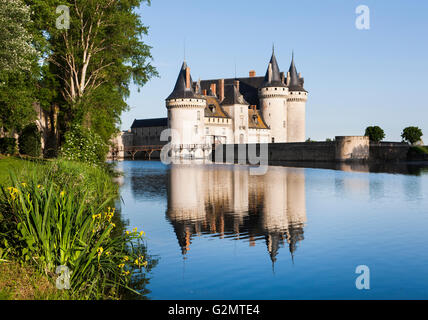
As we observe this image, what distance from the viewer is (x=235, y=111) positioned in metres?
64.6

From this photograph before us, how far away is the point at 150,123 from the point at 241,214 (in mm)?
68980

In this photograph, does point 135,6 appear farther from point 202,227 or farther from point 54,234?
point 54,234

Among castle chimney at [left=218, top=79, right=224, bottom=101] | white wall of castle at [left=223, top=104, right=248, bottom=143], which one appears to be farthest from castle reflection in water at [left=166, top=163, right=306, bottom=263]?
castle chimney at [left=218, top=79, right=224, bottom=101]

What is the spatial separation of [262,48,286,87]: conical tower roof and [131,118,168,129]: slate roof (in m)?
18.6

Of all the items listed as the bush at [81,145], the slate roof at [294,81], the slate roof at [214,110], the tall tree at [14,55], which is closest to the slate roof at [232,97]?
the slate roof at [214,110]

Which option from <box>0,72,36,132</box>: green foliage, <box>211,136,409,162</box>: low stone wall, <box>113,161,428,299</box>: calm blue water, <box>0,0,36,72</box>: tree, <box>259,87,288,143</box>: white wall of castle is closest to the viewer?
<box>113,161,428,299</box>: calm blue water

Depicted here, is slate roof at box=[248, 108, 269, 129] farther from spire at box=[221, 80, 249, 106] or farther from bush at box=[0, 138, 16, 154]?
bush at box=[0, 138, 16, 154]

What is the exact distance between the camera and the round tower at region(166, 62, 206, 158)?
58.9 meters

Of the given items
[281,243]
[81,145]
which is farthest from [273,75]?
[281,243]

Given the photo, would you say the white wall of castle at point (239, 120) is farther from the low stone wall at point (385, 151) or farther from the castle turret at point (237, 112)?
the low stone wall at point (385, 151)

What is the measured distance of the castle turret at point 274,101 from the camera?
65375mm

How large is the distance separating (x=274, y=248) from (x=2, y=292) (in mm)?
4833

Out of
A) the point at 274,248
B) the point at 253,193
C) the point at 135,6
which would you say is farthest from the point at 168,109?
the point at 274,248

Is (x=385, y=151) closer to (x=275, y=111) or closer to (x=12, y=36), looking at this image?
(x=275, y=111)
